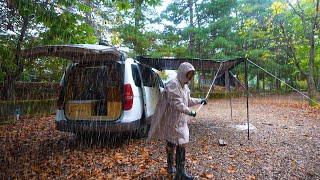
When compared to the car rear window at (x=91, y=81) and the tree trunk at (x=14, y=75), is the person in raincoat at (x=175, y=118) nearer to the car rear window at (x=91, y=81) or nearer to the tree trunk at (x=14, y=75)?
the car rear window at (x=91, y=81)

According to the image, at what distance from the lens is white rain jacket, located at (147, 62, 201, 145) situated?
4.11 metres

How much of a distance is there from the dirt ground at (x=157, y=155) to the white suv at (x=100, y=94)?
59 cm

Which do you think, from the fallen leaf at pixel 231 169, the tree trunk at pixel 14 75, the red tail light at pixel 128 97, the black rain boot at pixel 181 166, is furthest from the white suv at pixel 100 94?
the tree trunk at pixel 14 75

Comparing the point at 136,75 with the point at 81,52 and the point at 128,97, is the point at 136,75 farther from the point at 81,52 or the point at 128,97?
the point at 81,52

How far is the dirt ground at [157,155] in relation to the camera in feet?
15.2

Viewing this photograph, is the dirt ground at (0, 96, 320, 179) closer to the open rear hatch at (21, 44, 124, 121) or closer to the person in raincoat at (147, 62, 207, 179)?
the person in raincoat at (147, 62, 207, 179)

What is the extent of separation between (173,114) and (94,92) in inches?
105

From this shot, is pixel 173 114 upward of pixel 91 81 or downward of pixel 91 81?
downward

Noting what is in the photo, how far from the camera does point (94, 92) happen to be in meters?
6.28

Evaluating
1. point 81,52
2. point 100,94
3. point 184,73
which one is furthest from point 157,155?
point 81,52

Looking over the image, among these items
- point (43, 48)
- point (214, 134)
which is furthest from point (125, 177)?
point (214, 134)

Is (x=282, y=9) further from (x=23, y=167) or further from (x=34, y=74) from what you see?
(x=23, y=167)

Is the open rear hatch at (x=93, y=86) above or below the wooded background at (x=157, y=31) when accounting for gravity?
below

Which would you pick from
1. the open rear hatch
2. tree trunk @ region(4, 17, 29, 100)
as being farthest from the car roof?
tree trunk @ region(4, 17, 29, 100)
